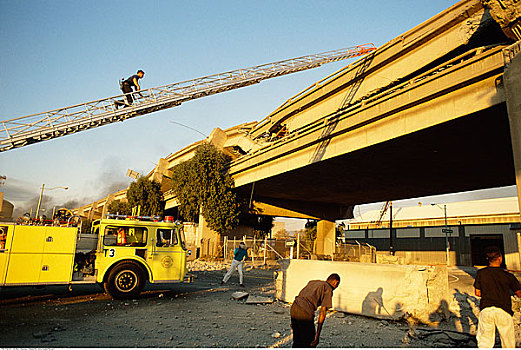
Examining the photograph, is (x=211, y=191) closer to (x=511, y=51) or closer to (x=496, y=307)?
(x=511, y=51)

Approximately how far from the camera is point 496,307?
16.6 ft

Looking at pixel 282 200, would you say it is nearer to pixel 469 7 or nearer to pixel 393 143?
pixel 393 143

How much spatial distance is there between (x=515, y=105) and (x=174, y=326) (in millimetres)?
10606

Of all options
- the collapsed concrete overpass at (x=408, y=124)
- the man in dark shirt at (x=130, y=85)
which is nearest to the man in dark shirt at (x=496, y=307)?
the collapsed concrete overpass at (x=408, y=124)

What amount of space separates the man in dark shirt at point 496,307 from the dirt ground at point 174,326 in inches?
66.0

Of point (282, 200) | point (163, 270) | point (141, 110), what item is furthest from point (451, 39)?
point (282, 200)

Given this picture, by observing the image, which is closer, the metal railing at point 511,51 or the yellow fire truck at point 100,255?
the yellow fire truck at point 100,255

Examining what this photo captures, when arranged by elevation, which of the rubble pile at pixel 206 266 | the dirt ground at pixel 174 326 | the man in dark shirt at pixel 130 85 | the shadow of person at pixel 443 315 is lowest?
the rubble pile at pixel 206 266

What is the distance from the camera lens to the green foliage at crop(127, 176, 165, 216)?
44.2m

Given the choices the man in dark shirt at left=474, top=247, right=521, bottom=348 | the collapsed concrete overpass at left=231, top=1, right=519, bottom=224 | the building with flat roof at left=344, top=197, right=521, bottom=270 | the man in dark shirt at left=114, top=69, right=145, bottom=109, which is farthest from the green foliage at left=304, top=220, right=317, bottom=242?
the man in dark shirt at left=474, top=247, right=521, bottom=348

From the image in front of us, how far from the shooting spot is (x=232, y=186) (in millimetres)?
30750

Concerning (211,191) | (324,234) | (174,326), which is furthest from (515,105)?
(324,234)

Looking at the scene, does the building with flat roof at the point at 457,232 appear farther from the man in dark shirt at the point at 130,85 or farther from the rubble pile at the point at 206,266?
the man in dark shirt at the point at 130,85

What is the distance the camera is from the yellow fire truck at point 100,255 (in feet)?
29.8
